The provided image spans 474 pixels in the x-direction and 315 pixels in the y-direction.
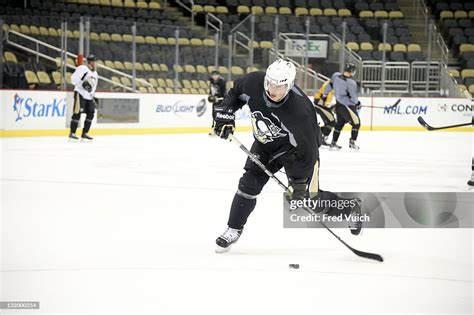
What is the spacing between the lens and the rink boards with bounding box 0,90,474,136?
1269cm

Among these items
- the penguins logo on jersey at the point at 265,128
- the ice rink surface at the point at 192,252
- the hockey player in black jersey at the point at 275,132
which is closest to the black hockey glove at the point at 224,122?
the hockey player in black jersey at the point at 275,132

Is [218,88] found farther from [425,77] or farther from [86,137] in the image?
[425,77]

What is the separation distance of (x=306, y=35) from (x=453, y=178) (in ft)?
28.0

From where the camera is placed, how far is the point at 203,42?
15977 millimetres

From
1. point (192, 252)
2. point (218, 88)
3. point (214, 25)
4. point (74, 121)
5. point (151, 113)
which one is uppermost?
point (214, 25)

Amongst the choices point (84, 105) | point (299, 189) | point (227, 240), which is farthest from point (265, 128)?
point (84, 105)

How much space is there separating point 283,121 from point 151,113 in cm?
1103

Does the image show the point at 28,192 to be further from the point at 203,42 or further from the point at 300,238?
the point at 203,42

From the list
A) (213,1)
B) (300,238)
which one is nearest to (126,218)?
(300,238)

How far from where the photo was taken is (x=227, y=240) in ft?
14.7

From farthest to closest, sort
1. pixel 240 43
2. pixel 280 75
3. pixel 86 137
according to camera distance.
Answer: pixel 240 43, pixel 86 137, pixel 280 75

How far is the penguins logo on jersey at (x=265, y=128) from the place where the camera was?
174 inches

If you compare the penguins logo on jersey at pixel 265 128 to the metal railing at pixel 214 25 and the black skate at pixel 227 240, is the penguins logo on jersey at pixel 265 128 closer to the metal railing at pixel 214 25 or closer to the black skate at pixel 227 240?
the black skate at pixel 227 240

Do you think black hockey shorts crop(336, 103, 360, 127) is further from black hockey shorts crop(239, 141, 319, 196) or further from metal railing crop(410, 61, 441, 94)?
black hockey shorts crop(239, 141, 319, 196)
